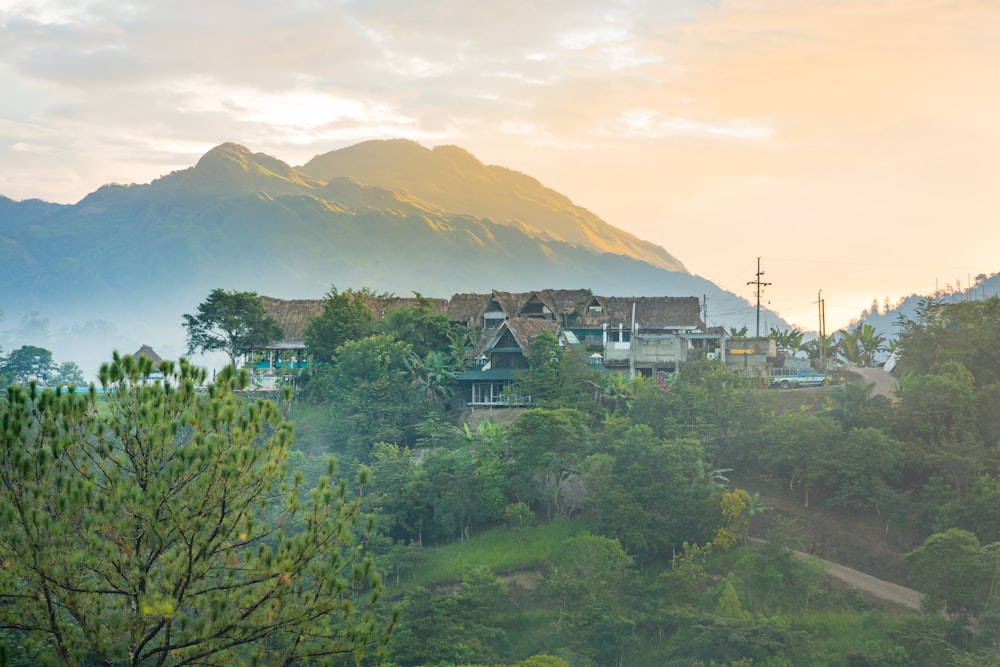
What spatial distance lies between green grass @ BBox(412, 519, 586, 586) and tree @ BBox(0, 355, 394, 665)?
18.9 metres

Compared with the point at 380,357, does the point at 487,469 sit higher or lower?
lower

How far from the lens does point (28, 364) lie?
66250 millimetres

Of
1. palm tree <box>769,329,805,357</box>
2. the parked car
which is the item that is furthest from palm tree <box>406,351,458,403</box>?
palm tree <box>769,329,805,357</box>

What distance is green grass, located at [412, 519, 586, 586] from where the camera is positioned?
1346 inches

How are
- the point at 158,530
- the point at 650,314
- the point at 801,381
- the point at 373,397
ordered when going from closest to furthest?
the point at 158,530
the point at 373,397
the point at 801,381
the point at 650,314

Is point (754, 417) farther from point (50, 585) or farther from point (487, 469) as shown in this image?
point (50, 585)

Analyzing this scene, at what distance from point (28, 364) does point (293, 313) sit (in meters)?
22.9

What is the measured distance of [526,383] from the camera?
44250 mm

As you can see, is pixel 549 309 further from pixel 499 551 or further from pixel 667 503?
pixel 667 503

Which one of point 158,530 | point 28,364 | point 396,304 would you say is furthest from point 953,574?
point 28,364

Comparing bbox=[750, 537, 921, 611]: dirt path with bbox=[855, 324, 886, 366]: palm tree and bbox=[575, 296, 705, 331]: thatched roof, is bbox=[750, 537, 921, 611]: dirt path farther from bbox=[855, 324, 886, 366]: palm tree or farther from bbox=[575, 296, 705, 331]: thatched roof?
bbox=[855, 324, 886, 366]: palm tree

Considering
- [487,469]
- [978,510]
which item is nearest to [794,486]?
[978,510]

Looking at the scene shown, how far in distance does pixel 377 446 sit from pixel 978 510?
2188 cm

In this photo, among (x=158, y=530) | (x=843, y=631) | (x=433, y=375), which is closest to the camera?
(x=158, y=530)
